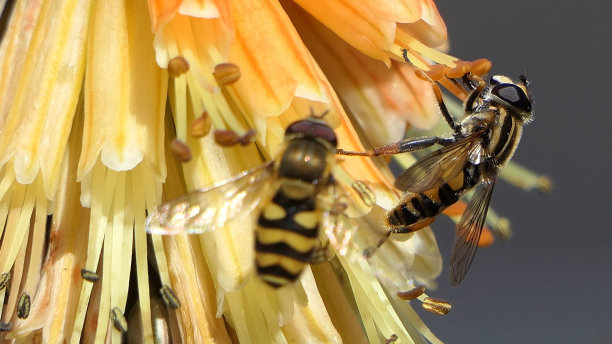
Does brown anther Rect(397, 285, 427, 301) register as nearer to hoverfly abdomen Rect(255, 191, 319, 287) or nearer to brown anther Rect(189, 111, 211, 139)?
hoverfly abdomen Rect(255, 191, 319, 287)

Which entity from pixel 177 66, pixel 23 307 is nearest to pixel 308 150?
pixel 177 66

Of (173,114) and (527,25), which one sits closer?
(173,114)

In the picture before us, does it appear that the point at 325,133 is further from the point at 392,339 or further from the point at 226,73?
the point at 392,339

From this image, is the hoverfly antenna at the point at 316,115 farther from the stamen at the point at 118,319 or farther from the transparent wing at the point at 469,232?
the stamen at the point at 118,319

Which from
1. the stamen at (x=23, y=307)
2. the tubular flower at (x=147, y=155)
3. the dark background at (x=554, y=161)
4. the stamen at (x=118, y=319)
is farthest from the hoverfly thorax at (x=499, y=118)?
the dark background at (x=554, y=161)

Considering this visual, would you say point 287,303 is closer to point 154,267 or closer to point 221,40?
point 154,267

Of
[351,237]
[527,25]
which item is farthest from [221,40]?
[527,25]
